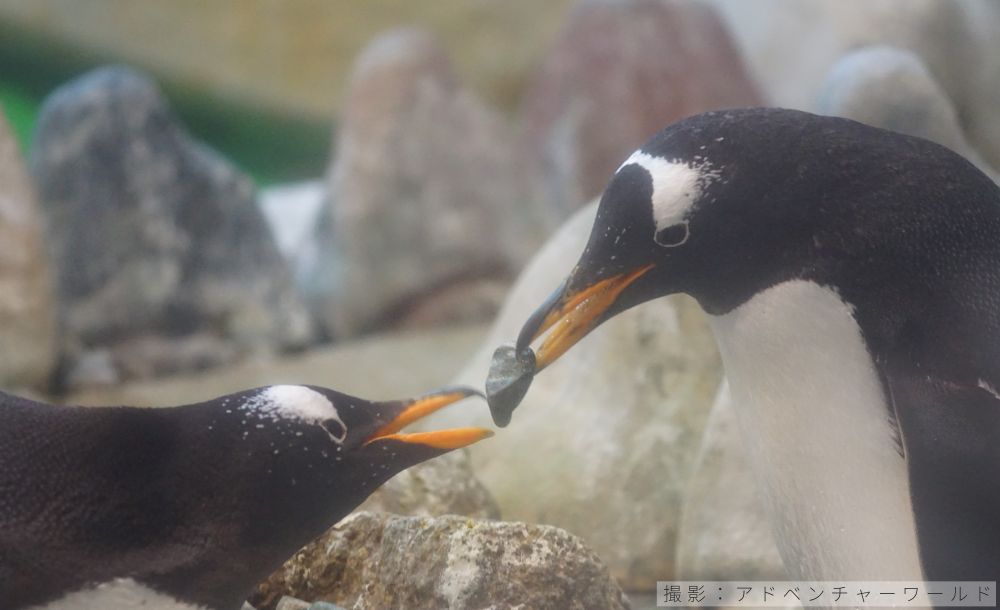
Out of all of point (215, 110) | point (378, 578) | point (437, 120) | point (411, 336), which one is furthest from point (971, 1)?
point (215, 110)

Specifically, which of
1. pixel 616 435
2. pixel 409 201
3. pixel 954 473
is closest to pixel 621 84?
pixel 409 201

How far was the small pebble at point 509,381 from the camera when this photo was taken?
1.51 meters

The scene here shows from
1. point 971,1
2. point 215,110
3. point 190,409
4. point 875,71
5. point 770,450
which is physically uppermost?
point 215,110

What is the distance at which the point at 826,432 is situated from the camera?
56.8 inches

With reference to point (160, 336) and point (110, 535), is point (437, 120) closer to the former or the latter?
point (160, 336)

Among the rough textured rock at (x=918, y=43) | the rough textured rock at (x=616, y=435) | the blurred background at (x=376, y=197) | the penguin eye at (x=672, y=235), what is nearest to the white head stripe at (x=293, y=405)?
the penguin eye at (x=672, y=235)

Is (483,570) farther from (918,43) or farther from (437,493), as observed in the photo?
(918,43)

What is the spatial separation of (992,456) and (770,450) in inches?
10.8

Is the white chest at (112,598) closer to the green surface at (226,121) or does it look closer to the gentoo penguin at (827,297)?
the gentoo penguin at (827,297)

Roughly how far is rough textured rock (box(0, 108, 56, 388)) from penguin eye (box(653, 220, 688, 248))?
3141 millimetres

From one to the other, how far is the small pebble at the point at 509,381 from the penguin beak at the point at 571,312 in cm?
1

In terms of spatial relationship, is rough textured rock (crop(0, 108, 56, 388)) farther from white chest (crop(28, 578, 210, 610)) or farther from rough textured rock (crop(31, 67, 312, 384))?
white chest (crop(28, 578, 210, 610))

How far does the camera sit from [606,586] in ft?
5.10

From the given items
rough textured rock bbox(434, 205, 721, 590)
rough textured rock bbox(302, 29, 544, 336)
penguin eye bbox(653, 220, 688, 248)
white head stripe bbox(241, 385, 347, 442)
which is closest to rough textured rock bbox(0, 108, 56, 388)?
rough textured rock bbox(302, 29, 544, 336)
